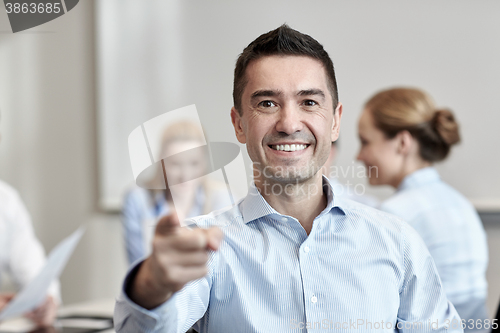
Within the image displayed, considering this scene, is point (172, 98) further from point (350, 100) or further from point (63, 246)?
point (63, 246)

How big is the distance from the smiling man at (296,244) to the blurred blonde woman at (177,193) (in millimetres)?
79

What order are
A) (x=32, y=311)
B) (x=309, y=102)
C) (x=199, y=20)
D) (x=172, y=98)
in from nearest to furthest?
(x=309, y=102) < (x=32, y=311) < (x=199, y=20) < (x=172, y=98)

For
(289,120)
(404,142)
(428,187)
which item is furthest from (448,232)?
(289,120)

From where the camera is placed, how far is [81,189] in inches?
104

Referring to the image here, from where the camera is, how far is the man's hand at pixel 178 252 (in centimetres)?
41

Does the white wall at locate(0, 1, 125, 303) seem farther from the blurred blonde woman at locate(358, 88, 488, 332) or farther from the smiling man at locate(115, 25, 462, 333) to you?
the smiling man at locate(115, 25, 462, 333)

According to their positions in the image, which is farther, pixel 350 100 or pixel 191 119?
pixel 350 100

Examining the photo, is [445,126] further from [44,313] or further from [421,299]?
[44,313]

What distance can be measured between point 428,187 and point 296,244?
85cm

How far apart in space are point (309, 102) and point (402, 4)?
1.50 meters

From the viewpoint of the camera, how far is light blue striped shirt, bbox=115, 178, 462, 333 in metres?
0.72

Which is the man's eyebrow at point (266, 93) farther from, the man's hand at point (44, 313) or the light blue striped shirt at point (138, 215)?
the light blue striped shirt at point (138, 215)

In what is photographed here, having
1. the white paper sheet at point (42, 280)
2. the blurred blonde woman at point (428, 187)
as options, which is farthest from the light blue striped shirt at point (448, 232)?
the white paper sheet at point (42, 280)

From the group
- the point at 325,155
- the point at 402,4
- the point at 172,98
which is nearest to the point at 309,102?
the point at 325,155
